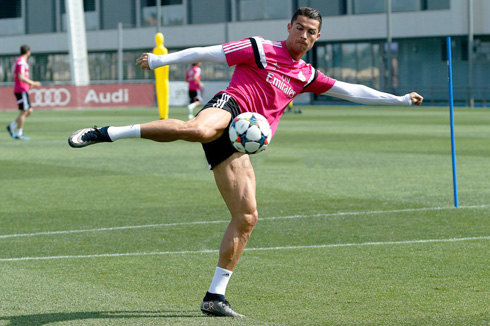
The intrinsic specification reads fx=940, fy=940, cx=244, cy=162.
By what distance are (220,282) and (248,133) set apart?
40.9 inches

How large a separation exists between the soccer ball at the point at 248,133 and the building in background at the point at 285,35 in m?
41.4

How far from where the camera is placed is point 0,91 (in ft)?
157

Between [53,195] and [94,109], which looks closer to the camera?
Answer: [53,195]

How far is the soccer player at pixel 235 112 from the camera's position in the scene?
20.7ft

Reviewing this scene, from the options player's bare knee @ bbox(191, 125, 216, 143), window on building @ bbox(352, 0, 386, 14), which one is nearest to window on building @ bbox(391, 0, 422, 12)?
window on building @ bbox(352, 0, 386, 14)

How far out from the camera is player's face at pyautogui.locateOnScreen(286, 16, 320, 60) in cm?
673

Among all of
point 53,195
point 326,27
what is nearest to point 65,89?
point 326,27

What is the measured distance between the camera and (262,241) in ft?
31.3

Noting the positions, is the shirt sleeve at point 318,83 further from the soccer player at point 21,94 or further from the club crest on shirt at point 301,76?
the soccer player at point 21,94

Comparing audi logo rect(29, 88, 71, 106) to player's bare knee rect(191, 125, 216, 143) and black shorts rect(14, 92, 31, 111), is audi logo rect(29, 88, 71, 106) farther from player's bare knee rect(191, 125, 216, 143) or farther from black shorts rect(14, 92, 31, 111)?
player's bare knee rect(191, 125, 216, 143)

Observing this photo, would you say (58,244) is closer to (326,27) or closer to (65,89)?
(65,89)

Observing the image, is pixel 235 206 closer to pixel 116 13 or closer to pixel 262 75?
pixel 262 75

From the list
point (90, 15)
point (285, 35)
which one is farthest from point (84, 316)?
point (90, 15)

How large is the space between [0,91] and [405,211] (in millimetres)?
39014
